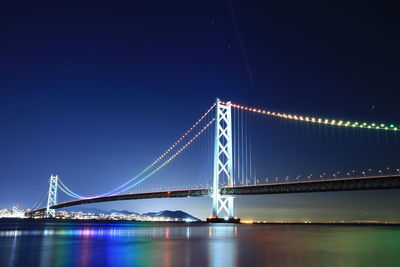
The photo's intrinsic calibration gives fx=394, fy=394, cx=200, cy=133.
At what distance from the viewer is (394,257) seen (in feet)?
47.1

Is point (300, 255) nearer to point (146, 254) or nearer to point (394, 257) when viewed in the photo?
point (394, 257)

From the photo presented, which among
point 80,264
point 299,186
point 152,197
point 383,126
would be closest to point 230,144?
point 299,186

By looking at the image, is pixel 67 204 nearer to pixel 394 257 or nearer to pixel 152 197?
pixel 152 197

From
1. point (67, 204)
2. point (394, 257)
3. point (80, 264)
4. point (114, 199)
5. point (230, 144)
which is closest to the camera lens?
point (80, 264)

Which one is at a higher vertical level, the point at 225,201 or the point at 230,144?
the point at 230,144

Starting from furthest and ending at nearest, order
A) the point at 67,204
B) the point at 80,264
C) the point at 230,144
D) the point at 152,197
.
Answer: the point at 67,204, the point at 152,197, the point at 230,144, the point at 80,264

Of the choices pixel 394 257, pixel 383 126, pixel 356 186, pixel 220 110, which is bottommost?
pixel 394 257

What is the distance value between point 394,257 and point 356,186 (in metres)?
25.8

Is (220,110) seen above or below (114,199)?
above

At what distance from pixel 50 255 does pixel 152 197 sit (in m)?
43.1

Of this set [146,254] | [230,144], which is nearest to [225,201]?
[230,144]

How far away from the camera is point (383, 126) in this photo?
35.1 meters

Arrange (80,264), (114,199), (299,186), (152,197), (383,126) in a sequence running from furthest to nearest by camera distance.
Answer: (114,199), (152,197), (299,186), (383,126), (80,264)

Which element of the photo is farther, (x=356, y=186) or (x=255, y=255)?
(x=356, y=186)
